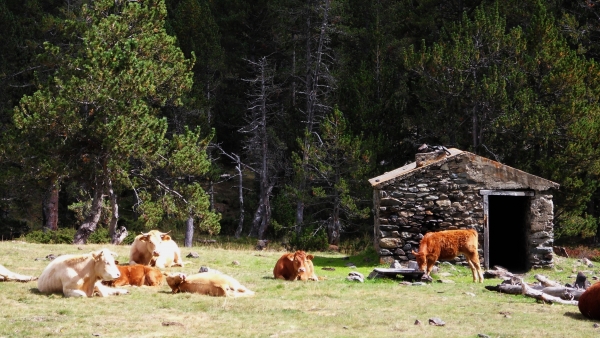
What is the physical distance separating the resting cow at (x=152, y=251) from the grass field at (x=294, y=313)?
200 centimetres

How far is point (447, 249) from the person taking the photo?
19.3 metres

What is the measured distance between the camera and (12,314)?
1152 cm

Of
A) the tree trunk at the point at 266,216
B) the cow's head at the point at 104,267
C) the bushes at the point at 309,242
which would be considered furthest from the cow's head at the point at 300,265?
the tree trunk at the point at 266,216

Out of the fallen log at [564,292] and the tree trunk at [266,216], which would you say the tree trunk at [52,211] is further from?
the fallen log at [564,292]

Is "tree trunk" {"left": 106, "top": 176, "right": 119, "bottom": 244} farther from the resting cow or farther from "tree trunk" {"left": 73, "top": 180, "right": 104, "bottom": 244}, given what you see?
the resting cow

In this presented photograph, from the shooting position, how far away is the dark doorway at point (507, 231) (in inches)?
991

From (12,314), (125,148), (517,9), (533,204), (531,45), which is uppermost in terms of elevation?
(517,9)

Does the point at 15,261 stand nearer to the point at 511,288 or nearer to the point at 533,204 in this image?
the point at 511,288

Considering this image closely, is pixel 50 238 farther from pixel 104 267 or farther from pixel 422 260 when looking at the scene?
pixel 104 267

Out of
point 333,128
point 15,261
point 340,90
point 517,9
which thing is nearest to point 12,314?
point 15,261

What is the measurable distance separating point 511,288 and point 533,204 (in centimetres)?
788

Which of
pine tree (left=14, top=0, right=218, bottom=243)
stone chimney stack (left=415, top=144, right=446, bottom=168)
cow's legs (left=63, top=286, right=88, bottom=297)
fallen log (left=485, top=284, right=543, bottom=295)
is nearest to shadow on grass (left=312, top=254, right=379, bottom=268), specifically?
stone chimney stack (left=415, top=144, right=446, bottom=168)

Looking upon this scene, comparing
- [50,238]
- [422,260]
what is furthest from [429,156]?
[50,238]

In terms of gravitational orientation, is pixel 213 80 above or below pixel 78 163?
above
